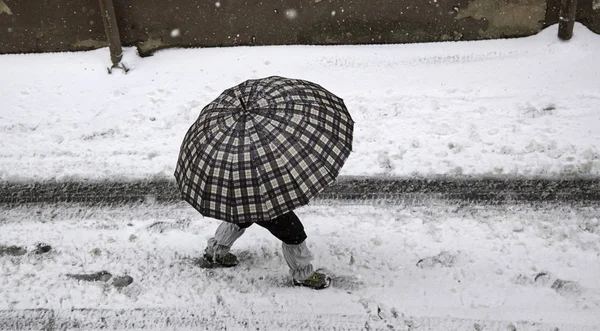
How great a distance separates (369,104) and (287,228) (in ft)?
8.36

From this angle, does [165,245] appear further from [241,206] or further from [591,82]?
[591,82]

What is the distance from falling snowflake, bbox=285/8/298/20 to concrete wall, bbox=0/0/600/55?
0.04ft

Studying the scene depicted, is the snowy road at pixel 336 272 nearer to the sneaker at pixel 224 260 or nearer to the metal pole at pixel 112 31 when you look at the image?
the sneaker at pixel 224 260

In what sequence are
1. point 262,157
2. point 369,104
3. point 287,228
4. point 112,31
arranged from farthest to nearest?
point 112,31 < point 369,104 < point 287,228 < point 262,157

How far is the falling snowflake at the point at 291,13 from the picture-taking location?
6.29 meters

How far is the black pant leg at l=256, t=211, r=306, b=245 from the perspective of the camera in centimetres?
350

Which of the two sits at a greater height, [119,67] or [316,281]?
[119,67]

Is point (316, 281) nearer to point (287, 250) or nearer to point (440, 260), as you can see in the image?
point (287, 250)

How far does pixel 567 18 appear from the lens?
6.01 m

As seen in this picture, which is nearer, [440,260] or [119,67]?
[440,260]

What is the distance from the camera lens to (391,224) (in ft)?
14.8

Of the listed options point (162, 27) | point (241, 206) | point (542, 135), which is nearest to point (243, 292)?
point (241, 206)

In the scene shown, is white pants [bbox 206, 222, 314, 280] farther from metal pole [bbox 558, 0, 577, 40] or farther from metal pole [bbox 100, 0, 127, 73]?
metal pole [bbox 558, 0, 577, 40]

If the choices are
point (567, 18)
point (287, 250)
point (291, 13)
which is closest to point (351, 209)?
point (287, 250)
